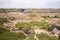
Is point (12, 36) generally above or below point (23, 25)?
below

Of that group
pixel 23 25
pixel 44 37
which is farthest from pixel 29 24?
pixel 44 37

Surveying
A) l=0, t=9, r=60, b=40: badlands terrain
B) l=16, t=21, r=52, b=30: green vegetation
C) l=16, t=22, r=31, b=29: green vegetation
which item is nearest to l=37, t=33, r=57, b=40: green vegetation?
l=0, t=9, r=60, b=40: badlands terrain

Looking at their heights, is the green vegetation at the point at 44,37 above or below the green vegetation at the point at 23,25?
below

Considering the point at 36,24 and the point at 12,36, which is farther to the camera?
the point at 36,24

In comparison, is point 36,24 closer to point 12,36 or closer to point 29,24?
point 29,24

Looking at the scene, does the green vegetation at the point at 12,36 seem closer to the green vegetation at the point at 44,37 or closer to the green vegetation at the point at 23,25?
the green vegetation at the point at 23,25

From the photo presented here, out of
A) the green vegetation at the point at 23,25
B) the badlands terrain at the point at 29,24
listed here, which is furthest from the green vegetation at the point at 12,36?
the green vegetation at the point at 23,25

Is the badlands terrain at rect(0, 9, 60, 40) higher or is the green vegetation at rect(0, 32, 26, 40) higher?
the badlands terrain at rect(0, 9, 60, 40)

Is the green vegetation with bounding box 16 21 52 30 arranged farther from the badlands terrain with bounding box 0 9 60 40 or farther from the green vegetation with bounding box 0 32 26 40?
the green vegetation with bounding box 0 32 26 40

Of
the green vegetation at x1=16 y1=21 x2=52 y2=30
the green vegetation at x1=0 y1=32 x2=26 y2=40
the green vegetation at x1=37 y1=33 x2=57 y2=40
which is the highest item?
the green vegetation at x1=16 y1=21 x2=52 y2=30
